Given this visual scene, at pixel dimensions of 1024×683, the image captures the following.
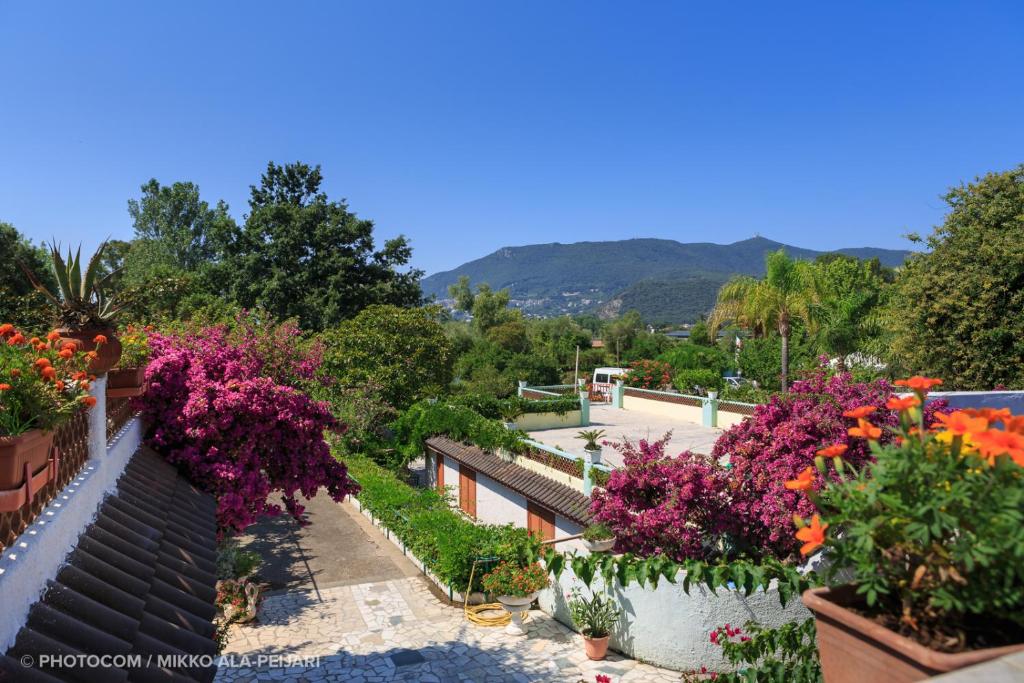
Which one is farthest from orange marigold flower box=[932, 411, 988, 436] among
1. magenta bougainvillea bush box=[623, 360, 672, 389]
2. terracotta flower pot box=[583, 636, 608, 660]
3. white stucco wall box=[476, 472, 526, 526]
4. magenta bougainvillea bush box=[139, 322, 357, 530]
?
magenta bougainvillea bush box=[623, 360, 672, 389]

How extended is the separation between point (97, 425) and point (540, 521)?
37.1 ft

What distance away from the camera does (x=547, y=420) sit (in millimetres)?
26000

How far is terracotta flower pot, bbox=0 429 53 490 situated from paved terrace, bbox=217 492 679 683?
7620 millimetres

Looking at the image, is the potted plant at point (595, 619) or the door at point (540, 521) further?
the door at point (540, 521)

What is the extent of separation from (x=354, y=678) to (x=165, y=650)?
23.1 feet

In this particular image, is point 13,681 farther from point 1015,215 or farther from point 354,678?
point 1015,215

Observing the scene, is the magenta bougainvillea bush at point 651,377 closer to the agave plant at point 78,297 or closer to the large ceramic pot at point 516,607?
the large ceramic pot at point 516,607

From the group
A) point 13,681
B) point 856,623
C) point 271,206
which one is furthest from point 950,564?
point 271,206

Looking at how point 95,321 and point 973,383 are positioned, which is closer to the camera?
point 95,321

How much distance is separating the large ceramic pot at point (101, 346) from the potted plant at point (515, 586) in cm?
849

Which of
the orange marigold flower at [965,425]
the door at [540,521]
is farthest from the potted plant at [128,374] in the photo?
the door at [540,521]

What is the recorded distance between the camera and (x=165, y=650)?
3654mm

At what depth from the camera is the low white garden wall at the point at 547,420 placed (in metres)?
25.4

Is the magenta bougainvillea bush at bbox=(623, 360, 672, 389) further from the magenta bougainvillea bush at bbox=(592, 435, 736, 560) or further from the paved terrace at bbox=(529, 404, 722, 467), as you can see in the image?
the magenta bougainvillea bush at bbox=(592, 435, 736, 560)
